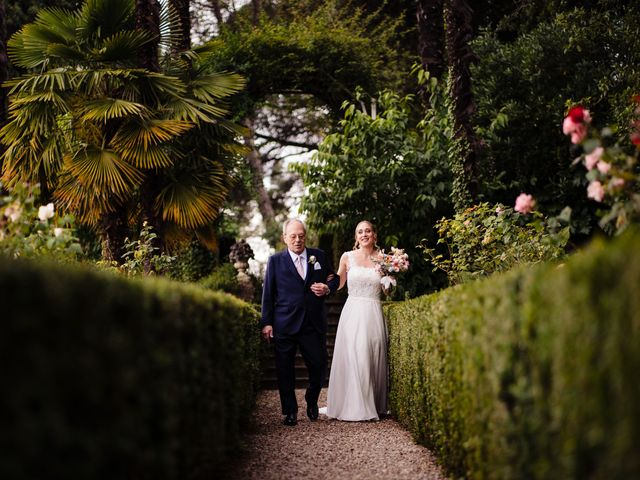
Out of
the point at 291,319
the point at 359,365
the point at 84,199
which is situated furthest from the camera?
the point at 84,199

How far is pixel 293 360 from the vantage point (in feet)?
23.3

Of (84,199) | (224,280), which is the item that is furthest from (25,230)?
(224,280)

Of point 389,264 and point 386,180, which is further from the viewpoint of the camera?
point 386,180

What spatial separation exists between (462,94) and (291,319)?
4.31m

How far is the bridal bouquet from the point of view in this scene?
7645 mm

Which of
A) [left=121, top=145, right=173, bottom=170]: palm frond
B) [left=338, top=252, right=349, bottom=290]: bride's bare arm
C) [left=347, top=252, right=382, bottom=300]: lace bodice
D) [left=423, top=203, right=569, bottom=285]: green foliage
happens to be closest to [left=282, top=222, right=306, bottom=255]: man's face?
[left=347, top=252, right=382, bottom=300]: lace bodice

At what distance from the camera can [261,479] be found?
4.61 metres

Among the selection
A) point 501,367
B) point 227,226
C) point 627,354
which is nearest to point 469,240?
point 501,367

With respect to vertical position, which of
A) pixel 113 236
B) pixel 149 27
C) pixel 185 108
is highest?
pixel 149 27

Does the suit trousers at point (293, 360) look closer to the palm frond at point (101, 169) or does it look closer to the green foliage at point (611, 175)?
the palm frond at point (101, 169)

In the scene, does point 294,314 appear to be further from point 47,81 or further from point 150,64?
point 150,64

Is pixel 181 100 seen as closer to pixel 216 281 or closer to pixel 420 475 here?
pixel 216 281

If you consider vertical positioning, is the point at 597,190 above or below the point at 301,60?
below

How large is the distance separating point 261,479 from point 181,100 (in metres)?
6.74
